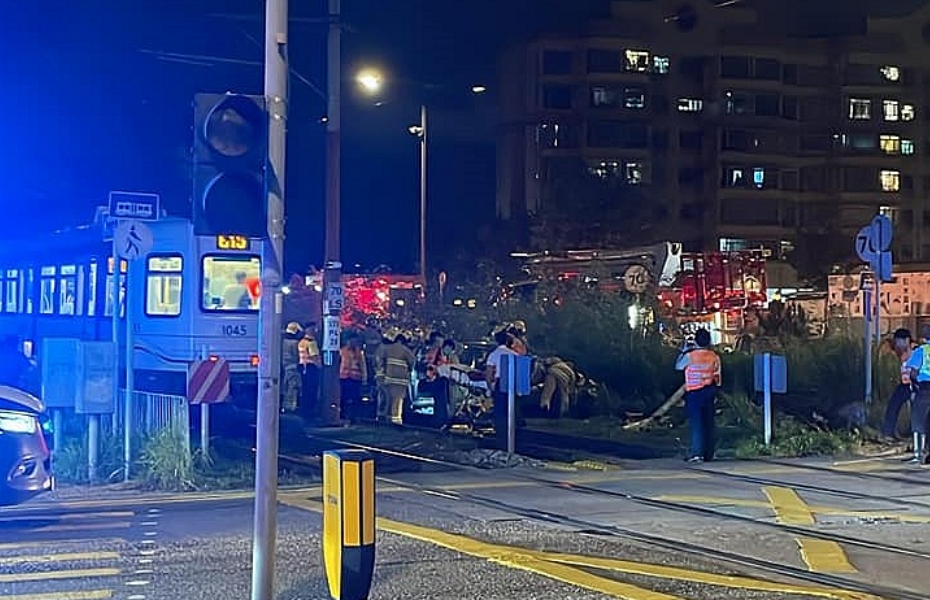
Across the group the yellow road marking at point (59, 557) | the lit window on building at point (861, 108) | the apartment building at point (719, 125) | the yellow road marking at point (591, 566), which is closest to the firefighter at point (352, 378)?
the yellow road marking at point (591, 566)

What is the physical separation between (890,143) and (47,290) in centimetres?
7764

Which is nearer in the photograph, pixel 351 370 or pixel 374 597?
pixel 374 597

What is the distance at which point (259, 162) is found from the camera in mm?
7617

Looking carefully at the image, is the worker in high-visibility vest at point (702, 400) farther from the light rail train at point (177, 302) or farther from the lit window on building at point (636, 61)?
the lit window on building at point (636, 61)

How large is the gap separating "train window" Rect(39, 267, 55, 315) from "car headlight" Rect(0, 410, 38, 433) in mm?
13045

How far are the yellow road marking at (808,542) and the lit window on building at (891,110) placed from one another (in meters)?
83.4

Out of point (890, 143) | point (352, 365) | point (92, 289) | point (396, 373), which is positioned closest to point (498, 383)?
point (396, 373)

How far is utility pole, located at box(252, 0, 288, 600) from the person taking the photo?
7410 millimetres

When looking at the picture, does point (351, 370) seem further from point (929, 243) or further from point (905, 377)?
point (929, 243)

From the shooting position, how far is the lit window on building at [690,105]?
86438 millimetres

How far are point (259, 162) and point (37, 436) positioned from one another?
4911 millimetres

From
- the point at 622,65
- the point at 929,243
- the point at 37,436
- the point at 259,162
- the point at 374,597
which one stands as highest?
the point at 622,65

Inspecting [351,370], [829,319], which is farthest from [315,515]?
[829,319]

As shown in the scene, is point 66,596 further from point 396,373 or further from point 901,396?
point 396,373
